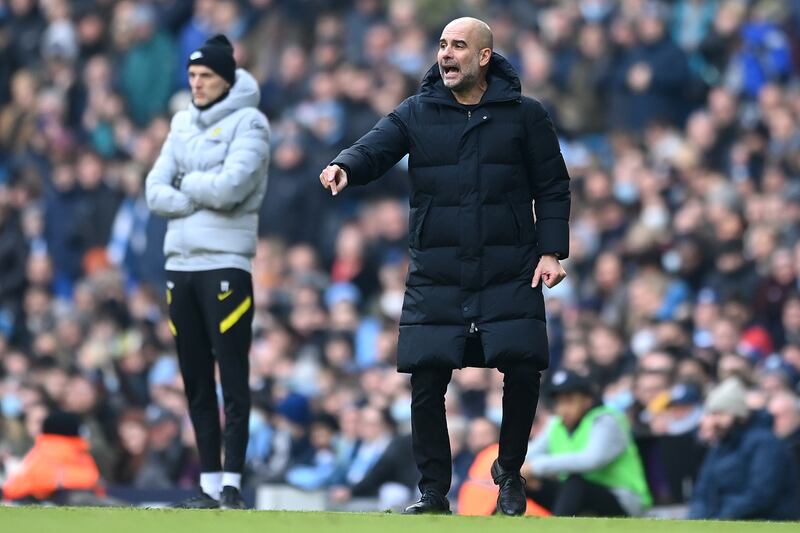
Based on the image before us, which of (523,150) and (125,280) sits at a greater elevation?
(523,150)

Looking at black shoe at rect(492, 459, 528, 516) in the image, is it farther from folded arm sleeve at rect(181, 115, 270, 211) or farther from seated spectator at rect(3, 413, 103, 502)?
seated spectator at rect(3, 413, 103, 502)

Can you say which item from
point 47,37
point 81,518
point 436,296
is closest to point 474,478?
point 436,296

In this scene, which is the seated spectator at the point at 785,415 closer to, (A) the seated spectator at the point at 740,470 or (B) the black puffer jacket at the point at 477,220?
(A) the seated spectator at the point at 740,470

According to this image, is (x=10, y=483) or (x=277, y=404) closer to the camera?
(x=10, y=483)

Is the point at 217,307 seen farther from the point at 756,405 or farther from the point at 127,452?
the point at 127,452

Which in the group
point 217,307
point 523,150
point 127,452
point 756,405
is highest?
point 523,150

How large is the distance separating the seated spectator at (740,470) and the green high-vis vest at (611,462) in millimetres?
414

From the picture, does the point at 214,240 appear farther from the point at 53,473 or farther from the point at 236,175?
the point at 53,473

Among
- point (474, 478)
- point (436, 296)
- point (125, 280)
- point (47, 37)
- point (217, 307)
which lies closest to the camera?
point (436, 296)

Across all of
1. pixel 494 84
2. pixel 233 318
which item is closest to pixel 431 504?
pixel 233 318

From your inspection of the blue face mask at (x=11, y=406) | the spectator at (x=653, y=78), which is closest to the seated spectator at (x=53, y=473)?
the blue face mask at (x=11, y=406)

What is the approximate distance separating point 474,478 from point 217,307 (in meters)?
2.77

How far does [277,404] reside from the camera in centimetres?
1783

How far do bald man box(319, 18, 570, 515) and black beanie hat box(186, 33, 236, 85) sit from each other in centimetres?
146
